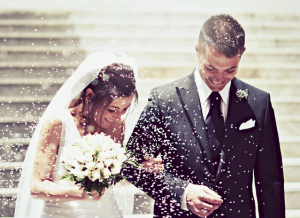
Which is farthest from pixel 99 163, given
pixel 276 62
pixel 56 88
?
pixel 276 62

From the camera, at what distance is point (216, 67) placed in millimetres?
1649

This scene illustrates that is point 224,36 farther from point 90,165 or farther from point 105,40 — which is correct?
point 105,40

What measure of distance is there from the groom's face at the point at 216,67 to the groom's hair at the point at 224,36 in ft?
0.08

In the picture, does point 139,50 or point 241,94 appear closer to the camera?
point 241,94

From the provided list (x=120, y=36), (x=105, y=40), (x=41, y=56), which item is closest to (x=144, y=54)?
(x=120, y=36)

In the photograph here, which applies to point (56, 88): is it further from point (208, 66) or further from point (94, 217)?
point (208, 66)

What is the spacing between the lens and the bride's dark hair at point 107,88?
186 centimetres

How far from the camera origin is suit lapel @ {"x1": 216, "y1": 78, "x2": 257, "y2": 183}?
5.55 ft

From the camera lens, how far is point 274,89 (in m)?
4.26

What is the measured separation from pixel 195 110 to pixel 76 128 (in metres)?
0.77

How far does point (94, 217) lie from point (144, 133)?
2.28ft

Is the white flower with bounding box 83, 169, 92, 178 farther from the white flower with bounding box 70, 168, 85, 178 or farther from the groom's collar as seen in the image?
the groom's collar

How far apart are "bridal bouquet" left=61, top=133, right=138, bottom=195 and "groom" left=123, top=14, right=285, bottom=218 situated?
0.63 ft

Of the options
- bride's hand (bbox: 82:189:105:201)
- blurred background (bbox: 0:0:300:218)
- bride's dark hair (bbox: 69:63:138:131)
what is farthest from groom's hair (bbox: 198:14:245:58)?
blurred background (bbox: 0:0:300:218)
